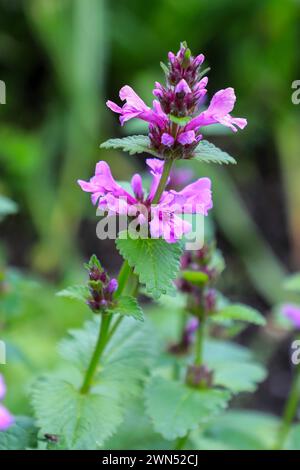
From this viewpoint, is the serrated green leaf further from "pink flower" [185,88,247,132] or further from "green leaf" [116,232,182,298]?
"pink flower" [185,88,247,132]

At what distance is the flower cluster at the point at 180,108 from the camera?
3.36 ft

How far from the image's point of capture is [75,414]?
1148 millimetres

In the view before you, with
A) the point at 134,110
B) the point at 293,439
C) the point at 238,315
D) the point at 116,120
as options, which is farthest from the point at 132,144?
the point at 116,120

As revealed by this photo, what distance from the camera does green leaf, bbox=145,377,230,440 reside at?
1.23 metres

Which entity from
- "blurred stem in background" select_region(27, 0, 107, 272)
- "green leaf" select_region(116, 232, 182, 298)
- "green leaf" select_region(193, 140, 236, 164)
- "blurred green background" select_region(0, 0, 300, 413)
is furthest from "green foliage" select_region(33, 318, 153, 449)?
"blurred stem in background" select_region(27, 0, 107, 272)

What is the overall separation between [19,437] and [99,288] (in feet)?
0.97

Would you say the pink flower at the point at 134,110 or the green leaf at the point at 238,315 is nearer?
the pink flower at the point at 134,110

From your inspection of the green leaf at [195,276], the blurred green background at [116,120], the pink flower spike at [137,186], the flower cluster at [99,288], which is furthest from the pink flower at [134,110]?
the blurred green background at [116,120]

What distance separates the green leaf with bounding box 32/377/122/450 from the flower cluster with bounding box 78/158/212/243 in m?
0.32

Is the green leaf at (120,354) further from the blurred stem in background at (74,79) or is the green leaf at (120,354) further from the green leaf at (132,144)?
the blurred stem in background at (74,79)

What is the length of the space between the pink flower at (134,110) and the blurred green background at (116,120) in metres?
1.83

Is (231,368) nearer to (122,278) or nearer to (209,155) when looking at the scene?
(122,278)
